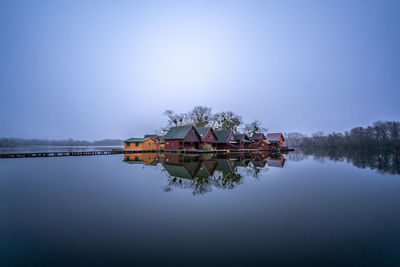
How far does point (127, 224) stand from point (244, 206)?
14.7 ft

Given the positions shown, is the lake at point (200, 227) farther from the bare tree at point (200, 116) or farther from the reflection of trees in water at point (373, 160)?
the bare tree at point (200, 116)

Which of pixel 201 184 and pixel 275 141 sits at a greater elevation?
pixel 275 141

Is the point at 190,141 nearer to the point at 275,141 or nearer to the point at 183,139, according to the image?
the point at 183,139

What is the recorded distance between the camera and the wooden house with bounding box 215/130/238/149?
51000 millimetres

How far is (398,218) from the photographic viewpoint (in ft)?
21.8

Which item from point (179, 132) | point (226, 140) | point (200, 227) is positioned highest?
point (179, 132)

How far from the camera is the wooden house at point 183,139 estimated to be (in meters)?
42.5

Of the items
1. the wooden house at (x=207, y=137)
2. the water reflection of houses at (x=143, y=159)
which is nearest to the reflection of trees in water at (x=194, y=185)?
the water reflection of houses at (x=143, y=159)

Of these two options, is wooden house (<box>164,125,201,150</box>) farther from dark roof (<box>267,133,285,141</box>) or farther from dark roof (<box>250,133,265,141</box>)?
dark roof (<box>267,133,285,141</box>)

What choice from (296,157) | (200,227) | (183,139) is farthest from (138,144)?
(200,227)

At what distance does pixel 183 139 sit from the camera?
4212 centimetres

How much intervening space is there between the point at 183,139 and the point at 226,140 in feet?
44.3

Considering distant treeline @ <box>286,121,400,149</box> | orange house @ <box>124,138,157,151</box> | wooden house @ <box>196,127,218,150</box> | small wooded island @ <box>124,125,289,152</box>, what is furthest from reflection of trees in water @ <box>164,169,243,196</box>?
distant treeline @ <box>286,121,400,149</box>

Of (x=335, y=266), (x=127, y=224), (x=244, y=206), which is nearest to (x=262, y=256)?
(x=335, y=266)
